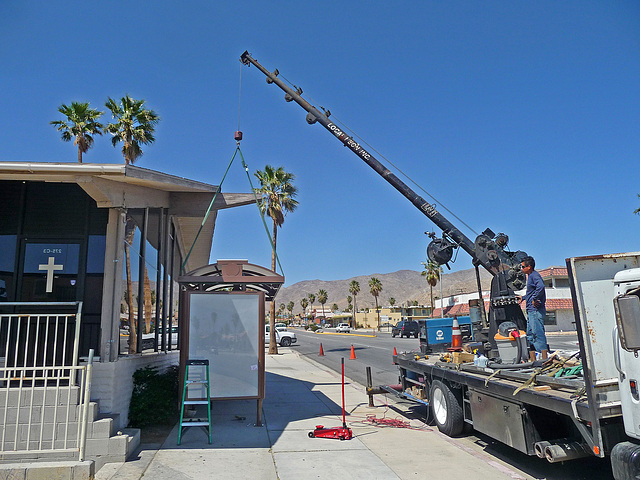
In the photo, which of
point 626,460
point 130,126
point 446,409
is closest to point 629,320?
point 626,460

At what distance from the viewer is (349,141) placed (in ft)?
43.4

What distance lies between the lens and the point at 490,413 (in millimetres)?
6258

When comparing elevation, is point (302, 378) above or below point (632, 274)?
below

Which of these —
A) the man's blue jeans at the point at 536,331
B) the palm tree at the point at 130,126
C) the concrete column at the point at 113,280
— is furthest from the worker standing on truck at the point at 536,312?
the palm tree at the point at 130,126

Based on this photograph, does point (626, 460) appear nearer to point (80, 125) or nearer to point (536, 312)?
point (536, 312)

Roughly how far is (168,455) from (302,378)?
30.2 ft

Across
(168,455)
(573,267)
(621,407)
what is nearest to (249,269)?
(168,455)

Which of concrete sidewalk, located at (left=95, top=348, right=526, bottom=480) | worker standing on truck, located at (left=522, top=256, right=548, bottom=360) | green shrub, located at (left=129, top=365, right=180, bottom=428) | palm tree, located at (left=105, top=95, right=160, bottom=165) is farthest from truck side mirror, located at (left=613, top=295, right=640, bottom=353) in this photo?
palm tree, located at (left=105, top=95, right=160, bottom=165)

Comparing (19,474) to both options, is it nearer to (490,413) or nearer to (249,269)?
(249,269)

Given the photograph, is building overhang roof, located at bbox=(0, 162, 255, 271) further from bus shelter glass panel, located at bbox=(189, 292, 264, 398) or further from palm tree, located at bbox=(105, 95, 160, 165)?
palm tree, located at bbox=(105, 95, 160, 165)

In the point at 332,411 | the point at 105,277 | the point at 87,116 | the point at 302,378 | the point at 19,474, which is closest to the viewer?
the point at 19,474

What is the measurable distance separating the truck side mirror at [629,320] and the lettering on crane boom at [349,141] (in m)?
9.41

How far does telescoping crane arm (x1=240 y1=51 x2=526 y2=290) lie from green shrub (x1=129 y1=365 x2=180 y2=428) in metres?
6.38

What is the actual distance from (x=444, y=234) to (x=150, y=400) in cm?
713
